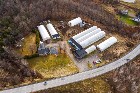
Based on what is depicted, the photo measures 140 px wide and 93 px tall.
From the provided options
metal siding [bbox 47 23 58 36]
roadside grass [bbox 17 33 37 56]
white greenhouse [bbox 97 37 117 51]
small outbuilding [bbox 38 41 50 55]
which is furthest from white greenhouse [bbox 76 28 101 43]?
roadside grass [bbox 17 33 37 56]

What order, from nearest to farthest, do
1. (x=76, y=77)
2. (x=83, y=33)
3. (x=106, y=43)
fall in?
(x=76, y=77), (x=106, y=43), (x=83, y=33)

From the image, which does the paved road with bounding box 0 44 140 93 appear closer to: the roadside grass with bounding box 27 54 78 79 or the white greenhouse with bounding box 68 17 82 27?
the roadside grass with bounding box 27 54 78 79

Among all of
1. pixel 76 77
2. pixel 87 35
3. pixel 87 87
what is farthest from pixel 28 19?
pixel 87 87

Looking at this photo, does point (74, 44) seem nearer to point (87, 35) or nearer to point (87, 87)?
point (87, 35)

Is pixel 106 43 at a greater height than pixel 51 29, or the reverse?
pixel 51 29

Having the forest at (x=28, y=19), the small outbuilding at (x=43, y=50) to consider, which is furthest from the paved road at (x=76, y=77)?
the small outbuilding at (x=43, y=50)

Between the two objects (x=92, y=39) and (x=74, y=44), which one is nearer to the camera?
(x=74, y=44)
